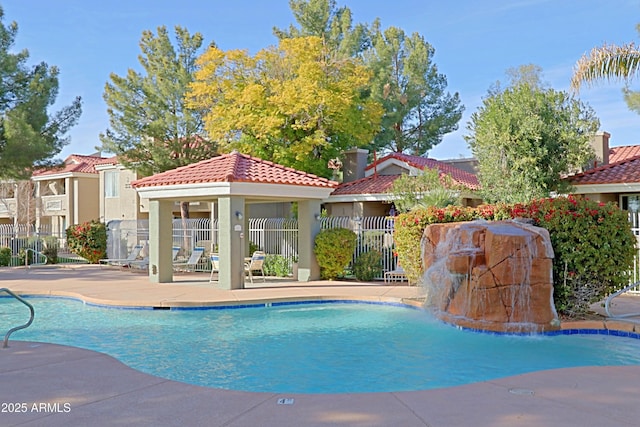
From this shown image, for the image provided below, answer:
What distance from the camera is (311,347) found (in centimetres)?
966

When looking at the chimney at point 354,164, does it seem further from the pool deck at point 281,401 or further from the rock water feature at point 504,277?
the pool deck at point 281,401

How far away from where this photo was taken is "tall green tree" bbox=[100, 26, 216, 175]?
31.6 meters

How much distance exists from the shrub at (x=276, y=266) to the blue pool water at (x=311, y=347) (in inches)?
248

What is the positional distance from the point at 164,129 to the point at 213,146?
2818 mm

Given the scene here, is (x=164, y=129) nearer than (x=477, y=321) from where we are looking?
No

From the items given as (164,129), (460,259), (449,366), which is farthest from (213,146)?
(449,366)

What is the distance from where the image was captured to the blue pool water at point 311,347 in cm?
764

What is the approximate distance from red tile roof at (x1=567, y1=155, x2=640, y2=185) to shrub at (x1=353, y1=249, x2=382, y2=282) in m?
8.21

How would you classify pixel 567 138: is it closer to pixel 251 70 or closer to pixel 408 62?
pixel 251 70

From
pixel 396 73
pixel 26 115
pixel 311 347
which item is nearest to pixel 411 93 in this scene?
pixel 396 73

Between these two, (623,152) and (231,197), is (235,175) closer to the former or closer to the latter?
(231,197)

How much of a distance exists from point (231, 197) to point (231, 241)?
1280mm

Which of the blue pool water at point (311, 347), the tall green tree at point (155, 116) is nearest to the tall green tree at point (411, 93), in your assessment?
the tall green tree at point (155, 116)

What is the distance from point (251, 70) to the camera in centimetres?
2639
